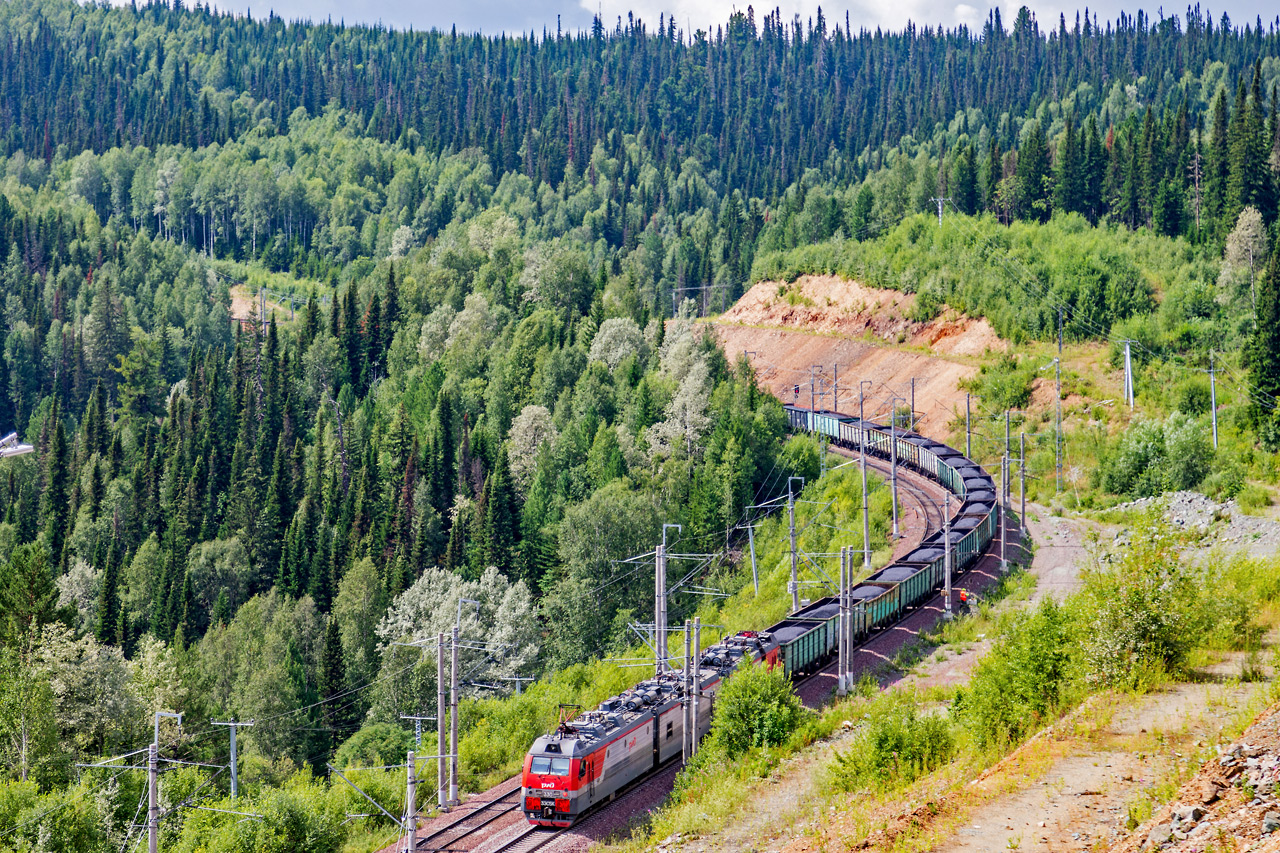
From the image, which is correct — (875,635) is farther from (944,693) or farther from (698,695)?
(698,695)

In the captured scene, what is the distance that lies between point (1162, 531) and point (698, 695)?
53.8ft

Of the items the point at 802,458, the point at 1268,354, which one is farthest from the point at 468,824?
the point at 1268,354

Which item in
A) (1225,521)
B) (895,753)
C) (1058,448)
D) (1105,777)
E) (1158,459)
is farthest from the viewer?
(1058,448)

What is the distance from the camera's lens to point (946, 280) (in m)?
133

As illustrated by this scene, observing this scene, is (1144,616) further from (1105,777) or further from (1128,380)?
(1128,380)

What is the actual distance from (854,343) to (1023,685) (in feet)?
336

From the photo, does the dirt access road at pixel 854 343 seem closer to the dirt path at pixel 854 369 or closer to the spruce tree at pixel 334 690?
the dirt path at pixel 854 369

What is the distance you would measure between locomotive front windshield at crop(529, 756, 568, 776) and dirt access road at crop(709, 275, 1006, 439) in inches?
2883

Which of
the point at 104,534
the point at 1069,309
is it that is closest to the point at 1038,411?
the point at 1069,309

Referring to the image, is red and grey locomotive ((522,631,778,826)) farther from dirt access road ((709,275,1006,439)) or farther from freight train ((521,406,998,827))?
dirt access road ((709,275,1006,439))

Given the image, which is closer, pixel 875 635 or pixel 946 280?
pixel 875 635

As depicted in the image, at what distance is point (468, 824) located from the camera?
44.9 meters

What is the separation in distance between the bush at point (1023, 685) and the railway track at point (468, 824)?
53.7ft

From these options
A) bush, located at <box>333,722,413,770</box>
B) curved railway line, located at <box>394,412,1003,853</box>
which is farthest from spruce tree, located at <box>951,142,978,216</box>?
curved railway line, located at <box>394,412,1003,853</box>
